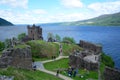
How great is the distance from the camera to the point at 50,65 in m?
54.0

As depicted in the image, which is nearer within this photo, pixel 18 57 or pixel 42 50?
pixel 18 57

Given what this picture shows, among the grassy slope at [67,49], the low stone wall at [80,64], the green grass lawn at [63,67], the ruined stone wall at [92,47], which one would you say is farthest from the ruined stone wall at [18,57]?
the ruined stone wall at [92,47]

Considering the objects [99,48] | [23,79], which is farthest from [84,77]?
[99,48]

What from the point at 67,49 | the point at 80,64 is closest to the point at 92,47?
the point at 67,49

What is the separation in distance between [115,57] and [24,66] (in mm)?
76709

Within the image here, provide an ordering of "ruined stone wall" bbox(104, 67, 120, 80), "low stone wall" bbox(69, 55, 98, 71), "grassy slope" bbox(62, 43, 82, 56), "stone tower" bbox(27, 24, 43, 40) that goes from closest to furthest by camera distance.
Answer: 1. "ruined stone wall" bbox(104, 67, 120, 80)
2. "low stone wall" bbox(69, 55, 98, 71)
3. "grassy slope" bbox(62, 43, 82, 56)
4. "stone tower" bbox(27, 24, 43, 40)

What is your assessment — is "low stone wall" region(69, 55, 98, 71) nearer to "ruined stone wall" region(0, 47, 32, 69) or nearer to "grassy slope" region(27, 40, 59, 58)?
"ruined stone wall" region(0, 47, 32, 69)

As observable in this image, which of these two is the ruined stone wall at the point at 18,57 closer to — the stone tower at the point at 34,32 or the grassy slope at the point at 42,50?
the grassy slope at the point at 42,50

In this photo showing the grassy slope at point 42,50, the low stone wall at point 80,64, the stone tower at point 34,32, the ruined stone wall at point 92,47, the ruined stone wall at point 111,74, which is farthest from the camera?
the stone tower at point 34,32

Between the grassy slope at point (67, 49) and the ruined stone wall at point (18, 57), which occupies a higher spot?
the ruined stone wall at point (18, 57)

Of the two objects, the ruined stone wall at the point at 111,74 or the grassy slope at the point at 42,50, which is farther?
the grassy slope at the point at 42,50

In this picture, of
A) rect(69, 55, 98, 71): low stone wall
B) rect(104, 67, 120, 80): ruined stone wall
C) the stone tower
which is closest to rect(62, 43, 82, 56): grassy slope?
rect(69, 55, 98, 71): low stone wall

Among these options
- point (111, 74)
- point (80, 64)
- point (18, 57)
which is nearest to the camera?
point (111, 74)

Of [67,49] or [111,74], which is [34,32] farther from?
[111,74]
